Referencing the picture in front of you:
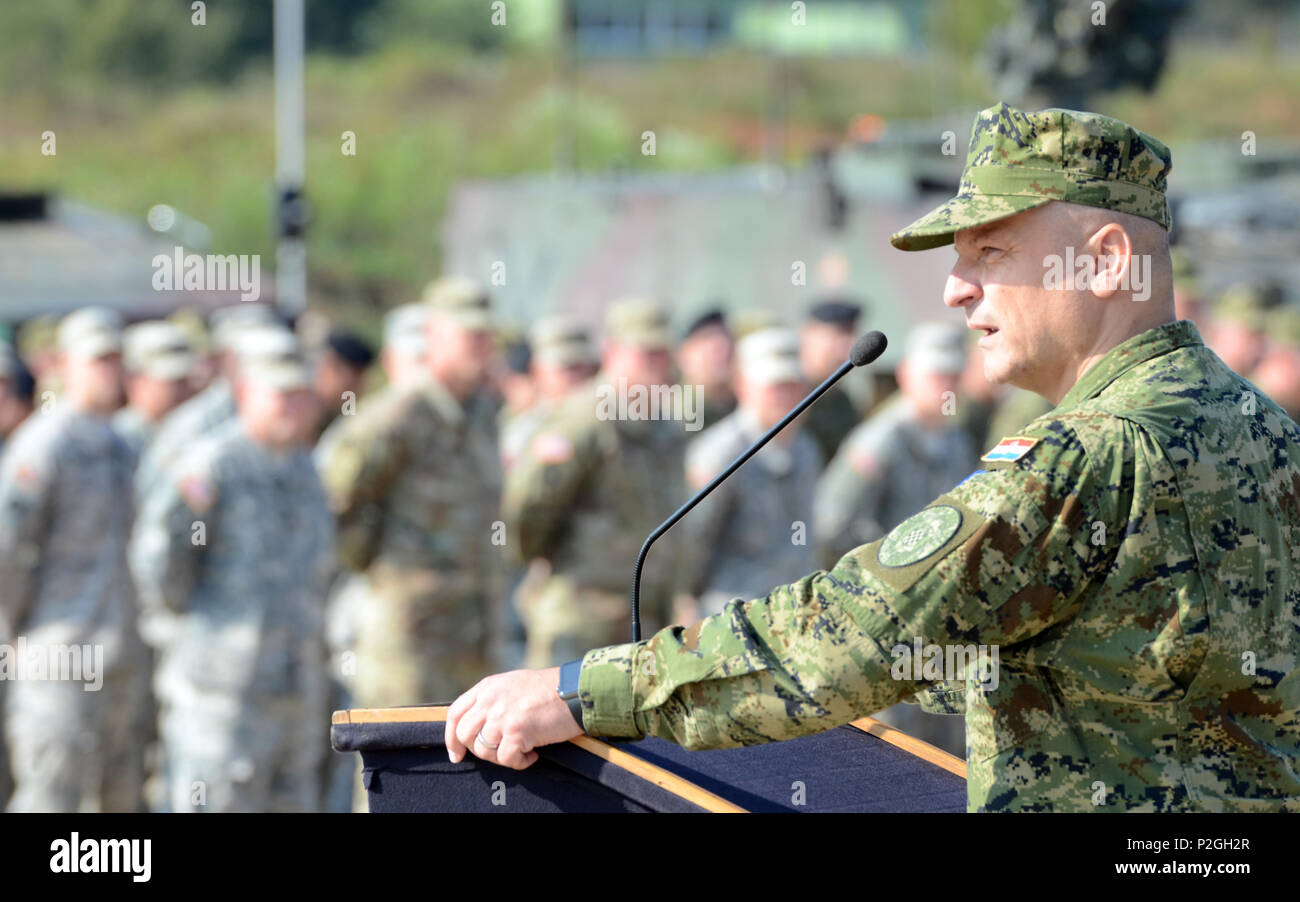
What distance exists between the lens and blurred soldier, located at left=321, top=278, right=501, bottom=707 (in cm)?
676

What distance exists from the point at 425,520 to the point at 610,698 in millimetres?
4647

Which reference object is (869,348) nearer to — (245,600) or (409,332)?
(245,600)

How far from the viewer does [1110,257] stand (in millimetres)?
2305

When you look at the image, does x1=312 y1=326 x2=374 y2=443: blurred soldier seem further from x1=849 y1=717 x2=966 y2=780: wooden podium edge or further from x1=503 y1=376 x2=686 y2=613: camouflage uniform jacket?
x1=849 y1=717 x2=966 y2=780: wooden podium edge

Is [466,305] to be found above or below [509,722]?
above

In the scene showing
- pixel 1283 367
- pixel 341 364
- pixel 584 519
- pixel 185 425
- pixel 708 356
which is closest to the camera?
pixel 584 519

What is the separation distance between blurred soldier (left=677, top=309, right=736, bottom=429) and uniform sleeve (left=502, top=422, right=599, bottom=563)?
2.09 meters

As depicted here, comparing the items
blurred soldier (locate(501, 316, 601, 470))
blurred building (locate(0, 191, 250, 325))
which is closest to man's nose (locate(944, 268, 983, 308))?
blurred soldier (locate(501, 316, 601, 470))

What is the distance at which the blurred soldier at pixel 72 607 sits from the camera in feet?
21.3

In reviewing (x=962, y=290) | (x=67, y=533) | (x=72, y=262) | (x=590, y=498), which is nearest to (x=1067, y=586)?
(x=962, y=290)

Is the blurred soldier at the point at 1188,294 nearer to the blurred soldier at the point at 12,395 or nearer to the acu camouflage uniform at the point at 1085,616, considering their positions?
the blurred soldier at the point at 12,395

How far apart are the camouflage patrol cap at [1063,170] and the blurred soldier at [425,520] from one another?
463 centimetres

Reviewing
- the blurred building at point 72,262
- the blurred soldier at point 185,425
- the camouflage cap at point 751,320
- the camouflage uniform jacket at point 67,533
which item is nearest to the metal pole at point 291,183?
the blurred building at point 72,262

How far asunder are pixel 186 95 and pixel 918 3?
52.4 ft
